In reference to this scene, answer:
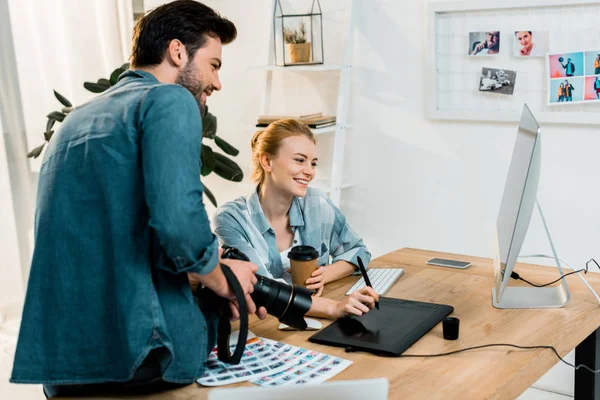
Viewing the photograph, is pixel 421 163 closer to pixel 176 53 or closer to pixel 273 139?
pixel 273 139

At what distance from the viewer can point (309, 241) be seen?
2.37 m

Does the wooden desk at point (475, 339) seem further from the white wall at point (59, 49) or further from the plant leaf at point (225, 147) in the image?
the white wall at point (59, 49)

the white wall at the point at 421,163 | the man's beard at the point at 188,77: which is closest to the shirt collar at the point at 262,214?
the man's beard at the point at 188,77

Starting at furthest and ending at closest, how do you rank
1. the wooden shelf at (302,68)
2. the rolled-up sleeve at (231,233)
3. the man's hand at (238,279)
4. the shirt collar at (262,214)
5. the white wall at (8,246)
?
1. the white wall at (8,246)
2. the wooden shelf at (302,68)
3. the shirt collar at (262,214)
4. the rolled-up sleeve at (231,233)
5. the man's hand at (238,279)

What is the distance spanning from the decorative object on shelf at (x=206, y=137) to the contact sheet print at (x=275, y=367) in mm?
1971

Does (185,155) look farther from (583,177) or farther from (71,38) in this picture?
(71,38)

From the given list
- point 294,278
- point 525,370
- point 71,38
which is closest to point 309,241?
point 294,278

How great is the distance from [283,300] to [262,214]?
2.37ft

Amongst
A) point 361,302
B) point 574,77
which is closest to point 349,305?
point 361,302

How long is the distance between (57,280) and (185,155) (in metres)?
0.34

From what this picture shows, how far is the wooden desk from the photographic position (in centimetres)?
146

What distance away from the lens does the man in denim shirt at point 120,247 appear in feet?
4.35

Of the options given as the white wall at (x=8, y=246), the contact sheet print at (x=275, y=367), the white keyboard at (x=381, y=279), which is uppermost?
the contact sheet print at (x=275, y=367)

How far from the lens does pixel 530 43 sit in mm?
3002
